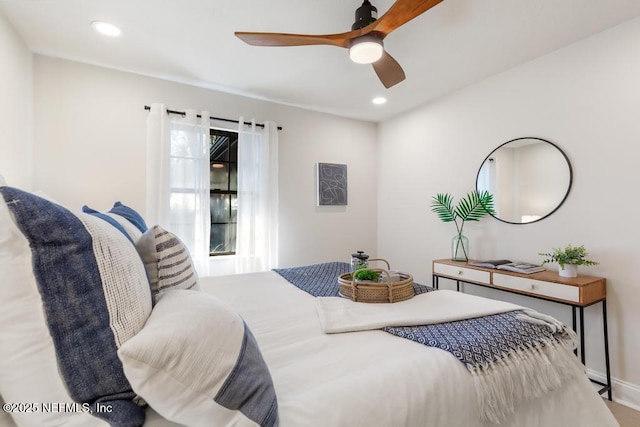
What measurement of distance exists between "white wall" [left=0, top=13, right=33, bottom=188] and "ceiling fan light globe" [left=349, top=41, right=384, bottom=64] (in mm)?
2246

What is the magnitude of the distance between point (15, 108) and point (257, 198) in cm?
196

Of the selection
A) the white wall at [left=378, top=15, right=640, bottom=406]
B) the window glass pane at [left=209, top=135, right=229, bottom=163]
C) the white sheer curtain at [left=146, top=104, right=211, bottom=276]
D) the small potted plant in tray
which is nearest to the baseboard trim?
the white wall at [left=378, top=15, right=640, bottom=406]

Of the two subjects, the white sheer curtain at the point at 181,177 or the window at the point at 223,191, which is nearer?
the white sheer curtain at the point at 181,177

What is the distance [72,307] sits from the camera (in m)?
0.65

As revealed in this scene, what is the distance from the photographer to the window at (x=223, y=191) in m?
3.26

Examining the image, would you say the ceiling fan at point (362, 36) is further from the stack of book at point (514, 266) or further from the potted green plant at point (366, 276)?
the stack of book at point (514, 266)

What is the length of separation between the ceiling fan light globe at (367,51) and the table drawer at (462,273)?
1871 mm

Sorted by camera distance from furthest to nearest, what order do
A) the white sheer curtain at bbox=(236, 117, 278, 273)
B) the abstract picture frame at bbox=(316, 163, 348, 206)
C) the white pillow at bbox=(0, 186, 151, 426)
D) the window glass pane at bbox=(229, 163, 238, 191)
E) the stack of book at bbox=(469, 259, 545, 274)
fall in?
the abstract picture frame at bbox=(316, 163, 348, 206)
the window glass pane at bbox=(229, 163, 238, 191)
the white sheer curtain at bbox=(236, 117, 278, 273)
the stack of book at bbox=(469, 259, 545, 274)
the white pillow at bbox=(0, 186, 151, 426)

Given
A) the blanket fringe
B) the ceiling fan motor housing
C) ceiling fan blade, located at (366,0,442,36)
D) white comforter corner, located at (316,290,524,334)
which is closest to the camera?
the blanket fringe

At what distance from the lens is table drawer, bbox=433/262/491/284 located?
2442 millimetres

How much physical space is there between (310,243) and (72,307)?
3060mm

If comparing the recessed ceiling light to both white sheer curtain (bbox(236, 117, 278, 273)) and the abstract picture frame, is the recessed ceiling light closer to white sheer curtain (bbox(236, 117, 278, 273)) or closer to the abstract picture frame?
white sheer curtain (bbox(236, 117, 278, 273))

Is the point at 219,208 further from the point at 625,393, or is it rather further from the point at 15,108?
the point at 625,393

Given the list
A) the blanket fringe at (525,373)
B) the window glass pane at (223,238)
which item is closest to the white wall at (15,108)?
the window glass pane at (223,238)
